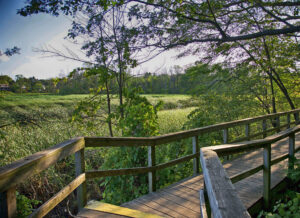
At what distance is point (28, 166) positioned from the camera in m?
1.39

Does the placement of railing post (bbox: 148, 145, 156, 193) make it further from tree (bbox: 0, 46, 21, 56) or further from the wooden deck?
tree (bbox: 0, 46, 21, 56)

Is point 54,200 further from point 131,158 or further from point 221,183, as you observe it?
point 131,158

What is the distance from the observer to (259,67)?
8.55 metres

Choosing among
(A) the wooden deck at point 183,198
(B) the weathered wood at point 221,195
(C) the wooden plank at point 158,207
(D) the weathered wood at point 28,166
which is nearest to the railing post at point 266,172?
(A) the wooden deck at point 183,198

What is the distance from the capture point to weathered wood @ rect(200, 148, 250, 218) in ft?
2.87

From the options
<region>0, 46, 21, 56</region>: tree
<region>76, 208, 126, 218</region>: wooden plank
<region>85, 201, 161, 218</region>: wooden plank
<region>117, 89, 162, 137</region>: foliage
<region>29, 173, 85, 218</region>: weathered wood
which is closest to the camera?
<region>29, 173, 85, 218</region>: weathered wood

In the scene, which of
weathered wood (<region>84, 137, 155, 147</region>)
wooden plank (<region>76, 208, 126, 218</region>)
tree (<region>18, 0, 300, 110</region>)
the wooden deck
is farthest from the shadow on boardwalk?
tree (<region>18, 0, 300, 110</region>)

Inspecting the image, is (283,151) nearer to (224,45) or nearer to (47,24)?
(224,45)

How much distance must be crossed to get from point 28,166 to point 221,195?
47.7 inches

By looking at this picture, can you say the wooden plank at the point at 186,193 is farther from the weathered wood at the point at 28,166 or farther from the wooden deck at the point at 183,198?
the weathered wood at the point at 28,166

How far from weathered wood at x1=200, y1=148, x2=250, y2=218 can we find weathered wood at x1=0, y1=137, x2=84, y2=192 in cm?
113

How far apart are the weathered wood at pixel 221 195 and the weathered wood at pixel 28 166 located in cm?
113

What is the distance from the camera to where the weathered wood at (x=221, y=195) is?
0.87 metres

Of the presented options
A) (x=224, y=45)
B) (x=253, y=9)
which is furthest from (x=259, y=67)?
(x=253, y=9)
